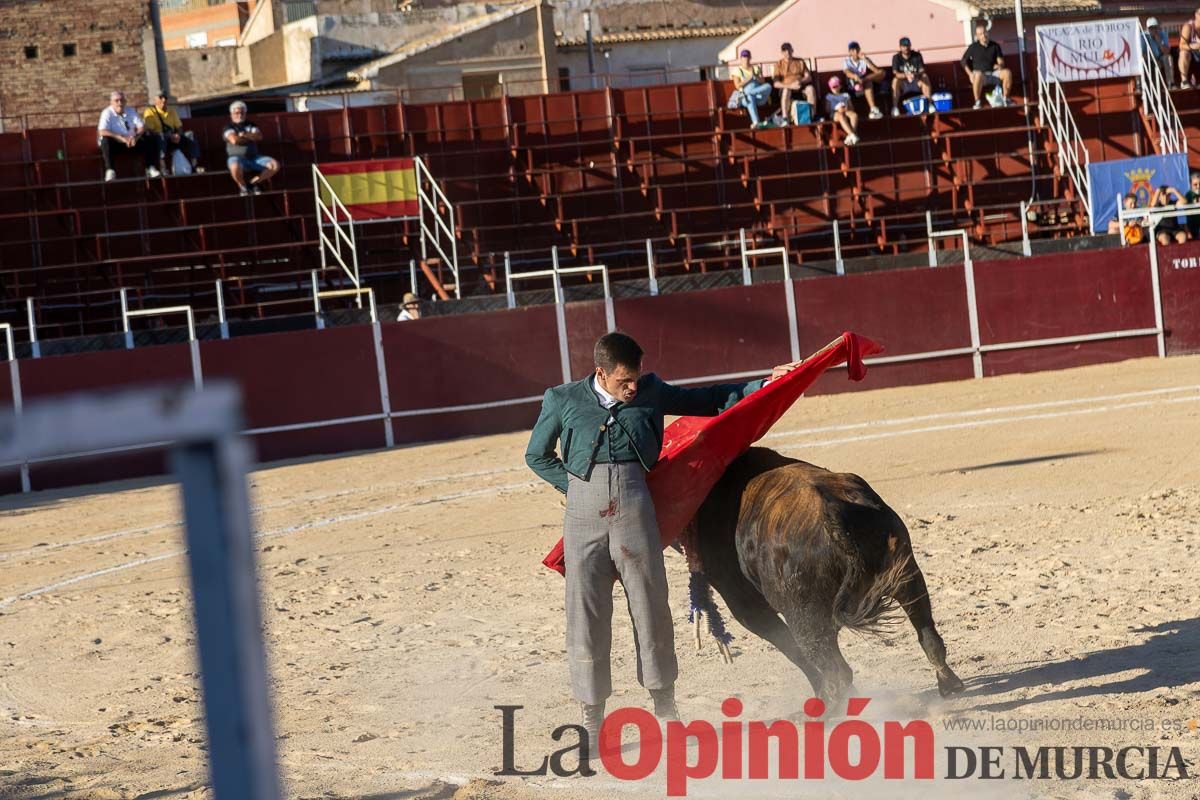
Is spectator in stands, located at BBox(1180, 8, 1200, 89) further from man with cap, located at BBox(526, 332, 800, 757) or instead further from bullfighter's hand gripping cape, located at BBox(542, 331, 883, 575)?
man with cap, located at BBox(526, 332, 800, 757)

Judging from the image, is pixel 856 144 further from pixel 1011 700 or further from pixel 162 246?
pixel 1011 700

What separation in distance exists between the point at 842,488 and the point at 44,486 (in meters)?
12.6

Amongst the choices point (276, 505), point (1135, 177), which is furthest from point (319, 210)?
point (1135, 177)

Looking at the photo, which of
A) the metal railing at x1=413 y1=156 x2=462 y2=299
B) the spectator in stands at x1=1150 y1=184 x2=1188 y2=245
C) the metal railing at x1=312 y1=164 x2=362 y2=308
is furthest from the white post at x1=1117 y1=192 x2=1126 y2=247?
the metal railing at x1=312 y1=164 x2=362 y2=308

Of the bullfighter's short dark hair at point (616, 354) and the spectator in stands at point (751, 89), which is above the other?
the spectator in stands at point (751, 89)

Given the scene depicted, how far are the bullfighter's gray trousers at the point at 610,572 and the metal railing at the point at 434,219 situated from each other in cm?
1453

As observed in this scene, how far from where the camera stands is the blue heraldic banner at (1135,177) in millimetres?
20312

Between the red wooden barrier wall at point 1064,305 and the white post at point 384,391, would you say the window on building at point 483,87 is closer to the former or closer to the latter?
the white post at point 384,391

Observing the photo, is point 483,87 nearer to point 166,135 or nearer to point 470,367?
point 166,135

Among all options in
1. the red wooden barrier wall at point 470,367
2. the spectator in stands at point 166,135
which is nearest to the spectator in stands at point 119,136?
the spectator in stands at point 166,135

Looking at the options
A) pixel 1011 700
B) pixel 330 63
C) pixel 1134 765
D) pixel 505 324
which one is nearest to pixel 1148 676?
pixel 1011 700

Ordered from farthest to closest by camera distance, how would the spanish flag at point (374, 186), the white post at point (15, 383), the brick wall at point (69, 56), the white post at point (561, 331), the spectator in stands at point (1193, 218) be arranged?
the brick wall at point (69, 56), the spanish flag at point (374, 186), the spectator in stands at point (1193, 218), the white post at point (561, 331), the white post at point (15, 383)

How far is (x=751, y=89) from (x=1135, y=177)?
217 inches

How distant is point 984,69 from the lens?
22.6 meters
